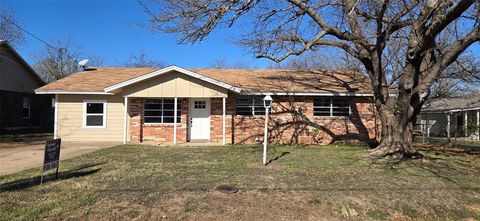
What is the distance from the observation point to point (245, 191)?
766 cm

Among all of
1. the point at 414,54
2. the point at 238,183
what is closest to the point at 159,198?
the point at 238,183

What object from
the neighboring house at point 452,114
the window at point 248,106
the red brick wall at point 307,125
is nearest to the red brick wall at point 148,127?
the window at point 248,106

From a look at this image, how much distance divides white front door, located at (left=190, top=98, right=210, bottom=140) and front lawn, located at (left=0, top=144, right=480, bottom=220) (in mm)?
6416

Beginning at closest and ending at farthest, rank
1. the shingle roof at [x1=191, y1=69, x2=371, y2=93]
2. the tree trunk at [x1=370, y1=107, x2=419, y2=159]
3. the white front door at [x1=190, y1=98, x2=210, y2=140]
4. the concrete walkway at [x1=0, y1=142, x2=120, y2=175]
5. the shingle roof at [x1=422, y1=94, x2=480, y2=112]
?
the concrete walkway at [x1=0, y1=142, x2=120, y2=175]
the tree trunk at [x1=370, y1=107, x2=419, y2=159]
the shingle roof at [x1=191, y1=69, x2=371, y2=93]
the white front door at [x1=190, y1=98, x2=210, y2=140]
the shingle roof at [x1=422, y1=94, x2=480, y2=112]

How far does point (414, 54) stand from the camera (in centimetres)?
1216

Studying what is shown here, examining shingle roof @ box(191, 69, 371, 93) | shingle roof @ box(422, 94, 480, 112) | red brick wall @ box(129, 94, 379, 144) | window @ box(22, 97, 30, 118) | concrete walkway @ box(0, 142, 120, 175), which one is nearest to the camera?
concrete walkway @ box(0, 142, 120, 175)

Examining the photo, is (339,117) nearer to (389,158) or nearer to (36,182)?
(389,158)

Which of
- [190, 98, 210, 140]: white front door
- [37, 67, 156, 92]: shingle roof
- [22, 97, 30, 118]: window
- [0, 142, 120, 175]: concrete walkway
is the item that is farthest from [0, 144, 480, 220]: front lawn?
[22, 97, 30, 118]: window

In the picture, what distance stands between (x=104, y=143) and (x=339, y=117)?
10.8 metres

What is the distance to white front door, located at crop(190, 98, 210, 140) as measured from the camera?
17953 millimetres

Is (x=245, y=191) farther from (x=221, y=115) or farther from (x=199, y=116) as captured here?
(x=199, y=116)

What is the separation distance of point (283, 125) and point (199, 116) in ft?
13.0

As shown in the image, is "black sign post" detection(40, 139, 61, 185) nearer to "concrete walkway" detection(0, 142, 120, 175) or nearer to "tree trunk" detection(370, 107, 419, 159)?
"concrete walkway" detection(0, 142, 120, 175)

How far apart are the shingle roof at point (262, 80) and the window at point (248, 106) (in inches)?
24.4
